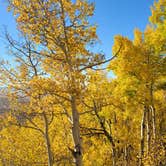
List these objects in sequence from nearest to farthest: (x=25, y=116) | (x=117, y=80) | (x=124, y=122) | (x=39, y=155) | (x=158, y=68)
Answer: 1. (x=25, y=116)
2. (x=158, y=68)
3. (x=117, y=80)
4. (x=124, y=122)
5. (x=39, y=155)

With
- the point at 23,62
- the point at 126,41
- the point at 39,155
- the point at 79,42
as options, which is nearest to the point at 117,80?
the point at 126,41

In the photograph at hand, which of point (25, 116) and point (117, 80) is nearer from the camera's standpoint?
point (25, 116)

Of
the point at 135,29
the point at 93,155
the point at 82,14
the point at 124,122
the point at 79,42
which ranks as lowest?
the point at 93,155

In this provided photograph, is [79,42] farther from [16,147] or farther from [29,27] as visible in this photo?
[16,147]

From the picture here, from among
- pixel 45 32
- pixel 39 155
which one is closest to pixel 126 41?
pixel 45 32

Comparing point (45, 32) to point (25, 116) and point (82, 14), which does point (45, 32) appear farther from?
point (25, 116)

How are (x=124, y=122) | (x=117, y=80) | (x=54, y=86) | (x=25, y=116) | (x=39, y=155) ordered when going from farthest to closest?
(x=39, y=155) < (x=124, y=122) < (x=117, y=80) < (x=25, y=116) < (x=54, y=86)

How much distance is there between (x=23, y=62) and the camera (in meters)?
10.1

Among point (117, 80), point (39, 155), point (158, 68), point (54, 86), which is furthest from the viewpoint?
point (39, 155)

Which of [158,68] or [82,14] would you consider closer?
[82,14]

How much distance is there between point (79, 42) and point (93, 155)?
12330mm

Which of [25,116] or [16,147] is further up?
[25,116]

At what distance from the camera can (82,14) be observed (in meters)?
6.50

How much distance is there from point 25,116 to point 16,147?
36.2 feet
